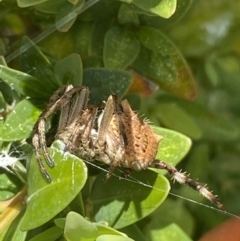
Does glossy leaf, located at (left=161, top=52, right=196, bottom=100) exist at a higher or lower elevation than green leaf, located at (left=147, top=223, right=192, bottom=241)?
higher

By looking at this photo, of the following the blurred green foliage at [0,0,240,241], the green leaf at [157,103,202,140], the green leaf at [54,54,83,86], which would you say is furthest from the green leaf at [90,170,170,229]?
the green leaf at [157,103,202,140]

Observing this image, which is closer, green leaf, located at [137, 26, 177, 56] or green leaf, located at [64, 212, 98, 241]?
green leaf, located at [64, 212, 98, 241]

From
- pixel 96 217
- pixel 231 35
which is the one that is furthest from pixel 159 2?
pixel 231 35

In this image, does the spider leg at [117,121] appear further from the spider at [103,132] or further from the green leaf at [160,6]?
the green leaf at [160,6]

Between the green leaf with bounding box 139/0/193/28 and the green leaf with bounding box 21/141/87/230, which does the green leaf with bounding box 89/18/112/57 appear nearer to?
the green leaf with bounding box 139/0/193/28

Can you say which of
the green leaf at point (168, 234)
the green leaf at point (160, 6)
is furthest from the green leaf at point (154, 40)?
the green leaf at point (168, 234)

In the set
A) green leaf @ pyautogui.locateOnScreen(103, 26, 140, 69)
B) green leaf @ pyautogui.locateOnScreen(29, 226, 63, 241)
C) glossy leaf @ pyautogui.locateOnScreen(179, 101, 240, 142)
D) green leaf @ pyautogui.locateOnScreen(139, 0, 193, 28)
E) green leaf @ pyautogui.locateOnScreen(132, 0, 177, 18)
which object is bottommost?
glossy leaf @ pyautogui.locateOnScreen(179, 101, 240, 142)

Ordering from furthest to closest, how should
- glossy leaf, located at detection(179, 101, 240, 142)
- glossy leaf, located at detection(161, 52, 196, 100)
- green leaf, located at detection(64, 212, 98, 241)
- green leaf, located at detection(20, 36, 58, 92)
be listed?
glossy leaf, located at detection(179, 101, 240, 142)
glossy leaf, located at detection(161, 52, 196, 100)
green leaf, located at detection(20, 36, 58, 92)
green leaf, located at detection(64, 212, 98, 241)

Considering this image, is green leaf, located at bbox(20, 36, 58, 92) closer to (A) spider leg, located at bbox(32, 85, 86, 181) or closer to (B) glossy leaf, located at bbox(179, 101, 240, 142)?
(A) spider leg, located at bbox(32, 85, 86, 181)

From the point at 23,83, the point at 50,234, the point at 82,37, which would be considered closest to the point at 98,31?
the point at 82,37

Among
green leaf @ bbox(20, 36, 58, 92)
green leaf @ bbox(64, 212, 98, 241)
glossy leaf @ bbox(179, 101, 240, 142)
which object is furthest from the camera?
glossy leaf @ bbox(179, 101, 240, 142)
